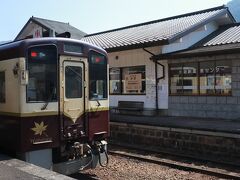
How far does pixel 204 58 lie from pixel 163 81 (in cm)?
231

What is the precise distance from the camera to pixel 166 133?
37.6 feet

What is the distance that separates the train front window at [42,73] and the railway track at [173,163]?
3717 mm

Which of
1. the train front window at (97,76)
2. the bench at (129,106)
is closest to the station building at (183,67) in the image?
the bench at (129,106)

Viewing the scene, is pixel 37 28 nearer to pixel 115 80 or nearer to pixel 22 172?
pixel 115 80

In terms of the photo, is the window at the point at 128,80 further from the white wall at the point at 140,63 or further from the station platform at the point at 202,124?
the station platform at the point at 202,124

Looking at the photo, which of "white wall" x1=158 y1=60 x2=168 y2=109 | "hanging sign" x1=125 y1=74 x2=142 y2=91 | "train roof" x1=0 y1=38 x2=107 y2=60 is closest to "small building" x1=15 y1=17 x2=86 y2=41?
"hanging sign" x1=125 y1=74 x2=142 y2=91

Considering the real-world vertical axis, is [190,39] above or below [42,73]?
above

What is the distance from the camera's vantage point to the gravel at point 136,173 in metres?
8.16

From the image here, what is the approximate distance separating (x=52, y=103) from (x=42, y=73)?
574 mm

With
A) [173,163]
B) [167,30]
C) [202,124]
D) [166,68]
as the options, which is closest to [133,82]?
[166,68]

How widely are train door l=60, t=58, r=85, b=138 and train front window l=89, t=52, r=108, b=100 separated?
0.87ft

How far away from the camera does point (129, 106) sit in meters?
17.3

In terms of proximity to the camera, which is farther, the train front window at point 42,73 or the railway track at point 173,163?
the railway track at point 173,163

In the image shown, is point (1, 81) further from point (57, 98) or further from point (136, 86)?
point (136, 86)
